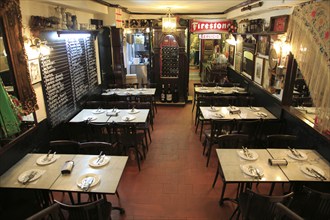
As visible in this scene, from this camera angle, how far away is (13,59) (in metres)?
3.72

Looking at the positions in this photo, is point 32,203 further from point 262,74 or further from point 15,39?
point 262,74

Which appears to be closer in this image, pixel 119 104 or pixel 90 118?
pixel 90 118

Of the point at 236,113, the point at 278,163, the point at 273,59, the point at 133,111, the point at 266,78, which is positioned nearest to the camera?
the point at 278,163

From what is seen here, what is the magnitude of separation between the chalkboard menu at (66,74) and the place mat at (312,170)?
4.74m

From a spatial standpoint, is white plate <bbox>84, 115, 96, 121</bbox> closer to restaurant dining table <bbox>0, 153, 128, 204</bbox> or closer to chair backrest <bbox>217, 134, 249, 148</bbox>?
restaurant dining table <bbox>0, 153, 128, 204</bbox>

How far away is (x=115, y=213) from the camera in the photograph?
4.01 metres

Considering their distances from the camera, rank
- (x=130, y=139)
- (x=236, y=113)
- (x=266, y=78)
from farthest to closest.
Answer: (x=266, y=78), (x=236, y=113), (x=130, y=139)

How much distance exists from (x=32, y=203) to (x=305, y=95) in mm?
6413

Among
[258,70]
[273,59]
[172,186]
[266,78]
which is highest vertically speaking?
[273,59]

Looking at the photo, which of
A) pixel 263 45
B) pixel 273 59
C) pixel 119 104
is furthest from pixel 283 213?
pixel 263 45

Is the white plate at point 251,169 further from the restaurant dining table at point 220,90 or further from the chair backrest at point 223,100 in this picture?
the restaurant dining table at point 220,90

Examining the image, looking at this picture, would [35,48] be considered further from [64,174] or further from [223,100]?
[223,100]

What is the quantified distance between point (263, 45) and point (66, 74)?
5.21 m

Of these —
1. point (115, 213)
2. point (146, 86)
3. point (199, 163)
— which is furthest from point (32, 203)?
point (146, 86)
